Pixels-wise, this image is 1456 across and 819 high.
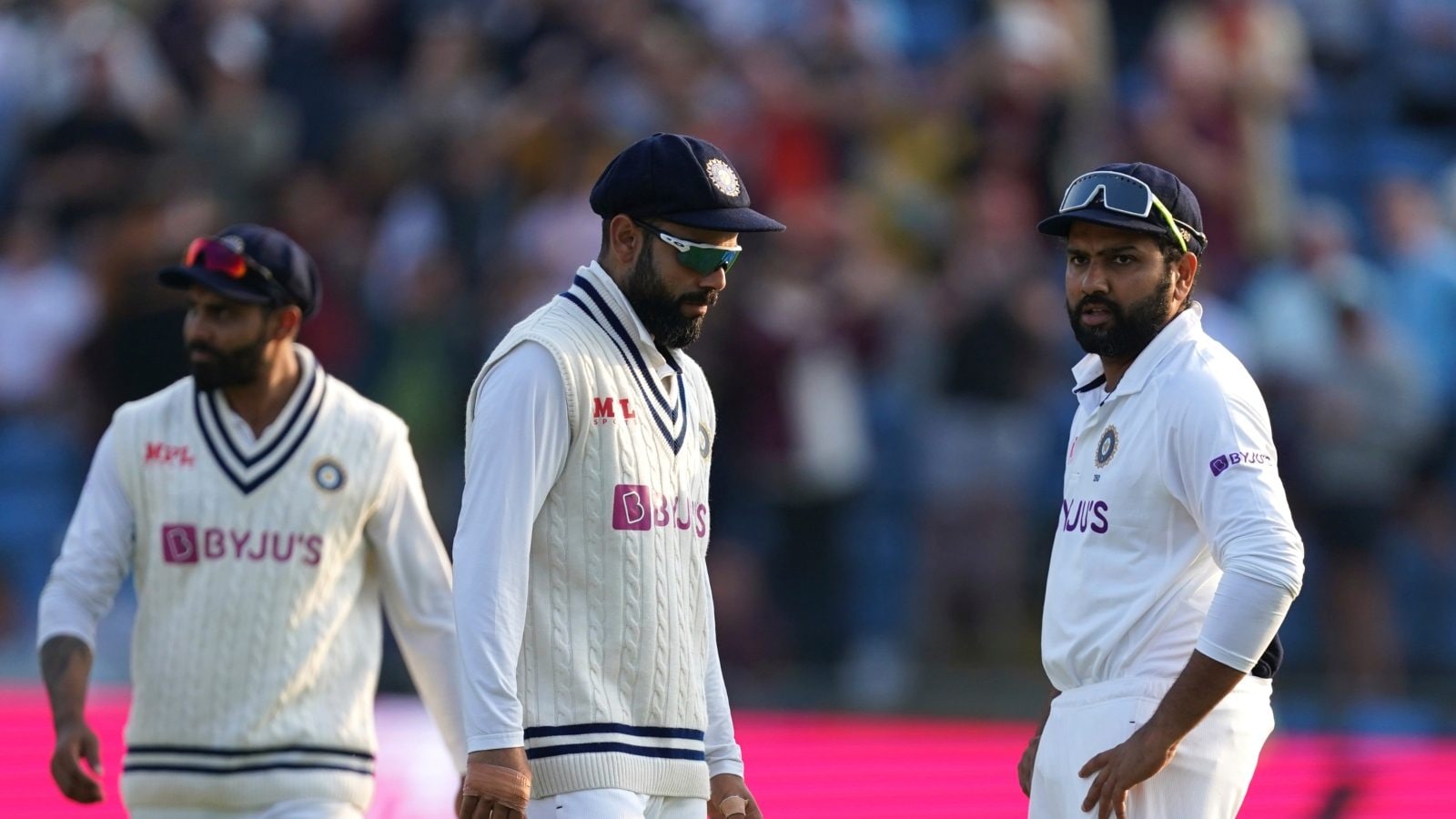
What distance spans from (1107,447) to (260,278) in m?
2.33

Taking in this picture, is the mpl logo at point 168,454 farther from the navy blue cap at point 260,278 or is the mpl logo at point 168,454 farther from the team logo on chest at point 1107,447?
the team logo on chest at point 1107,447

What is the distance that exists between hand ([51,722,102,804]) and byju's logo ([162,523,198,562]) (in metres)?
0.48

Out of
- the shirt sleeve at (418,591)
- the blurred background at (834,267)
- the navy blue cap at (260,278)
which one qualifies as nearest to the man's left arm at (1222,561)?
the shirt sleeve at (418,591)

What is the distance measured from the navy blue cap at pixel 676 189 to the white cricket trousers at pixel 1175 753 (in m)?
A: 1.27

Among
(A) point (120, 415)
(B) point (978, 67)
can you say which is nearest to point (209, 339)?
(A) point (120, 415)

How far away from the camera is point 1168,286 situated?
4.86 m

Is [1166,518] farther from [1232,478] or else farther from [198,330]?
[198,330]

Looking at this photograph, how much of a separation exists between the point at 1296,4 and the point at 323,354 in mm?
7006

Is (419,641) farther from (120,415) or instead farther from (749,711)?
(749,711)

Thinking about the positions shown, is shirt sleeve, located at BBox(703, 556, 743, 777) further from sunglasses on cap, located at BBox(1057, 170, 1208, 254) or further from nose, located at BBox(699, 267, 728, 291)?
sunglasses on cap, located at BBox(1057, 170, 1208, 254)

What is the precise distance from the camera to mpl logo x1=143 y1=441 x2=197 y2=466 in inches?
223

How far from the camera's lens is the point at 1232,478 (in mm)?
4496

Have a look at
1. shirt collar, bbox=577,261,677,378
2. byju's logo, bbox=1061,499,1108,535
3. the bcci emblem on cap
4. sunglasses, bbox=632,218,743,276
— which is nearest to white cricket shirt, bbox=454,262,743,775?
shirt collar, bbox=577,261,677,378

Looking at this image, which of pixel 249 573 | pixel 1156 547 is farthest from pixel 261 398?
pixel 1156 547
